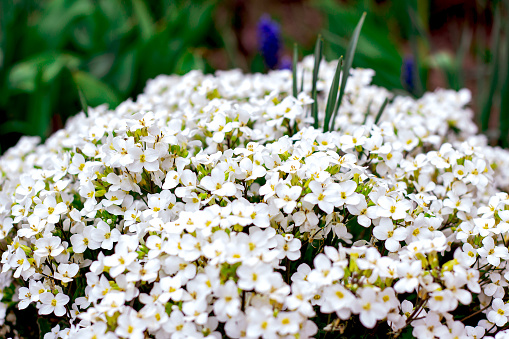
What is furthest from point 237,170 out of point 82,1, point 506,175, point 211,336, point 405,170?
point 82,1

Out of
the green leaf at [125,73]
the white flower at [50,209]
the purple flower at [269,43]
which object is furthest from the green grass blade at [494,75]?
the white flower at [50,209]

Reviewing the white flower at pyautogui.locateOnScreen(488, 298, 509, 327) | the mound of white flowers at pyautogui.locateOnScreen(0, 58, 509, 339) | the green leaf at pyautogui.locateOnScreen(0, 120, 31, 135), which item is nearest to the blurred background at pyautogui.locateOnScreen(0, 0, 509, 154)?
the green leaf at pyautogui.locateOnScreen(0, 120, 31, 135)

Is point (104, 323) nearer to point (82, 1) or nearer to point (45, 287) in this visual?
point (45, 287)

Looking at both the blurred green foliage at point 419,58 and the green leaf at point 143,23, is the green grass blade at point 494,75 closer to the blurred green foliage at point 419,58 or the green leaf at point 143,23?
the blurred green foliage at point 419,58

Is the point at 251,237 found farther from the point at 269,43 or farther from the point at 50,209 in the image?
the point at 269,43

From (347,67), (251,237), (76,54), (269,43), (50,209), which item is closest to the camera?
(251,237)

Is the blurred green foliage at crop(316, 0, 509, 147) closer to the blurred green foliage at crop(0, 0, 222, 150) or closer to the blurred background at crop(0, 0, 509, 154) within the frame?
the blurred background at crop(0, 0, 509, 154)

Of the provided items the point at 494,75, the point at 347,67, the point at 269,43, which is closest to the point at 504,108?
the point at 494,75

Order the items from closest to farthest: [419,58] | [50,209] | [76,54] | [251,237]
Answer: [251,237], [50,209], [419,58], [76,54]
